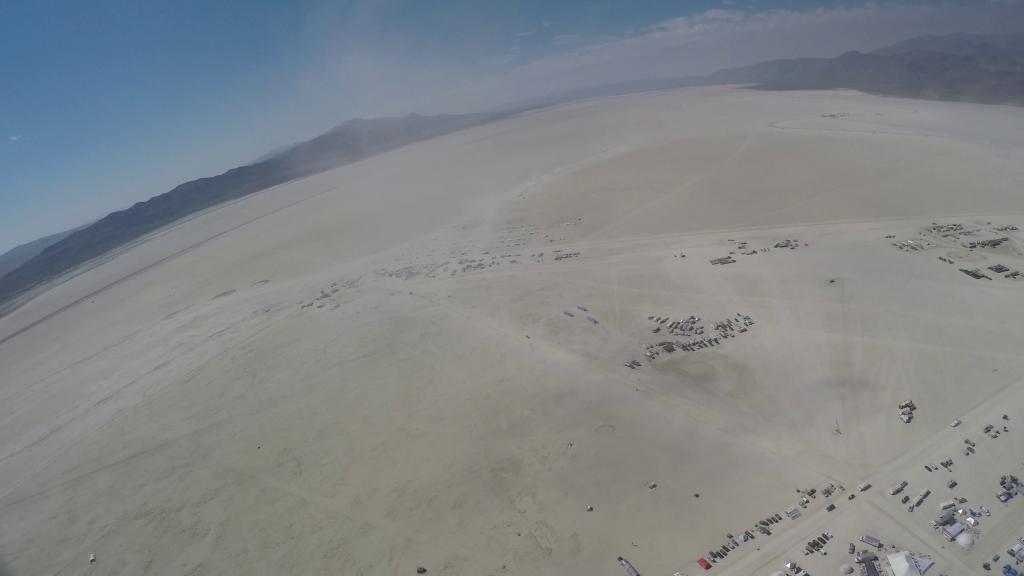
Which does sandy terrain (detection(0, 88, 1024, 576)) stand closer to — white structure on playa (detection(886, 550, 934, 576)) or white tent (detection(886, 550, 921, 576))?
white structure on playa (detection(886, 550, 934, 576))

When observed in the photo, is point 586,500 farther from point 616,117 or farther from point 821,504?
point 616,117

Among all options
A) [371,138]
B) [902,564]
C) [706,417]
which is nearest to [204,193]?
[371,138]

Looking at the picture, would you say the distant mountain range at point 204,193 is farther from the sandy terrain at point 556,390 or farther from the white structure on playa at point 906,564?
the white structure on playa at point 906,564

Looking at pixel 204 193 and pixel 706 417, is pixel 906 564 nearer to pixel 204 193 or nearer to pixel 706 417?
pixel 706 417

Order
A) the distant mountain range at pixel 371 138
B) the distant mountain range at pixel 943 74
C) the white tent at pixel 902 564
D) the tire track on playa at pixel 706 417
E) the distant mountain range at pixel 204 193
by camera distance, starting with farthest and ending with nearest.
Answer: the distant mountain range at pixel 204 193 < the distant mountain range at pixel 371 138 < the distant mountain range at pixel 943 74 < the tire track on playa at pixel 706 417 < the white tent at pixel 902 564

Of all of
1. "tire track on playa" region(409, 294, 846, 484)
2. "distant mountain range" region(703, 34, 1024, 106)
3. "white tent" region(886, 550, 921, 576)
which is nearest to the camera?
"white tent" region(886, 550, 921, 576)

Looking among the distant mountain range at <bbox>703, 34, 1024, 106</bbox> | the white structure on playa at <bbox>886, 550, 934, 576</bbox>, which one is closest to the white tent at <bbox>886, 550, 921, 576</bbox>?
the white structure on playa at <bbox>886, 550, 934, 576</bbox>

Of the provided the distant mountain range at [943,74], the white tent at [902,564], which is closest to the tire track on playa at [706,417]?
the white tent at [902,564]
